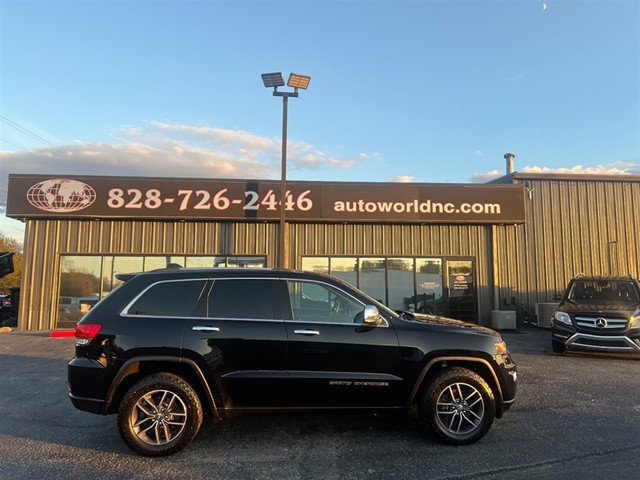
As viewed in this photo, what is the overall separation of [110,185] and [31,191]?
8.46 ft

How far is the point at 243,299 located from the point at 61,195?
12.4 meters

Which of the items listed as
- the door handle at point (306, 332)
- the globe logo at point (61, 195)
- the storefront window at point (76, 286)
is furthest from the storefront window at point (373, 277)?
the door handle at point (306, 332)

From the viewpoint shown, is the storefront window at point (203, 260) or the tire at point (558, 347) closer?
the tire at point (558, 347)

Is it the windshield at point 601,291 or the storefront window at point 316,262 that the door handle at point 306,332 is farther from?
the storefront window at point 316,262

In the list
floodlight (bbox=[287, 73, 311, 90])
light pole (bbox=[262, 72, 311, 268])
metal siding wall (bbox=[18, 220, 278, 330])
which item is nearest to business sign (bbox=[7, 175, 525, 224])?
metal siding wall (bbox=[18, 220, 278, 330])

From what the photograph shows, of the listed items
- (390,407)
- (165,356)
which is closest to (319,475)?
(390,407)

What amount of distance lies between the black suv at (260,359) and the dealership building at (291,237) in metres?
9.27

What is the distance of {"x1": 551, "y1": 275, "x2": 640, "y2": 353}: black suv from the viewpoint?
9.09 meters

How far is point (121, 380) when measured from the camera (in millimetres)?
4359

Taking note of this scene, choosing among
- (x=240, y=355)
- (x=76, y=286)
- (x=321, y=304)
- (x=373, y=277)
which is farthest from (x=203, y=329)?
(x=76, y=286)

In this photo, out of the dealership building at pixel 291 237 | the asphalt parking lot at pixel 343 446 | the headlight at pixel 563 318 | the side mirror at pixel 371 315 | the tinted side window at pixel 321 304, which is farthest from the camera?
the dealership building at pixel 291 237

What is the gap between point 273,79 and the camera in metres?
13.0

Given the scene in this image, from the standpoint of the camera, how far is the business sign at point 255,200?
1427cm

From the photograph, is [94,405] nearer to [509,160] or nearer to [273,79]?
[273,79]
